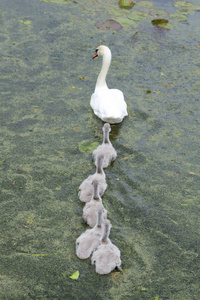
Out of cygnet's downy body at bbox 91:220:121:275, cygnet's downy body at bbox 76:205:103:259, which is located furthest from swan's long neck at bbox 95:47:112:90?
cygnet's downy body at bbox 91:220:121:275

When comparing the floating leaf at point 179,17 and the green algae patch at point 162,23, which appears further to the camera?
the floating leaf at point 179,17

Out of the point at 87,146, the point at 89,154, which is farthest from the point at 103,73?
the point at 89,154

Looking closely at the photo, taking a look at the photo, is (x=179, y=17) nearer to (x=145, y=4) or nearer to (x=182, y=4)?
(x=182, y=4)

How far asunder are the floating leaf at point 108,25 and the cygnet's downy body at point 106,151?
3.22 meters

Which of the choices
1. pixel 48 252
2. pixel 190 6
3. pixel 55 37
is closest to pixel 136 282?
pixel 48 252

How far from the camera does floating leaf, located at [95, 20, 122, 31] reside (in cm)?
673

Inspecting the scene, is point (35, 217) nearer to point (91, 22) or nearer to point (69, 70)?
point (69, 70)

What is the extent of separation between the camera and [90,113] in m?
4.84

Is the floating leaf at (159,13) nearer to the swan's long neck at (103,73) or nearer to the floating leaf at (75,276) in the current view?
the swan's long neck at (103,73)

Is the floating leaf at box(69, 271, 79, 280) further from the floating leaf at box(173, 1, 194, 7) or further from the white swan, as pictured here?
the floating leaf at box(173, 1, 194, 7)

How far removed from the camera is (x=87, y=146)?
4.29 metres

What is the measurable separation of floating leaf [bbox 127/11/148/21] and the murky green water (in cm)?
5

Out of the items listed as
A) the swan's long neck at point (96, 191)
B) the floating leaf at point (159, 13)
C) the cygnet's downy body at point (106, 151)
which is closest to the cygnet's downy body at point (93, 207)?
the swan's long neck at point (96, 191)

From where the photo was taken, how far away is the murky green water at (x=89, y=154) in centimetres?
297
